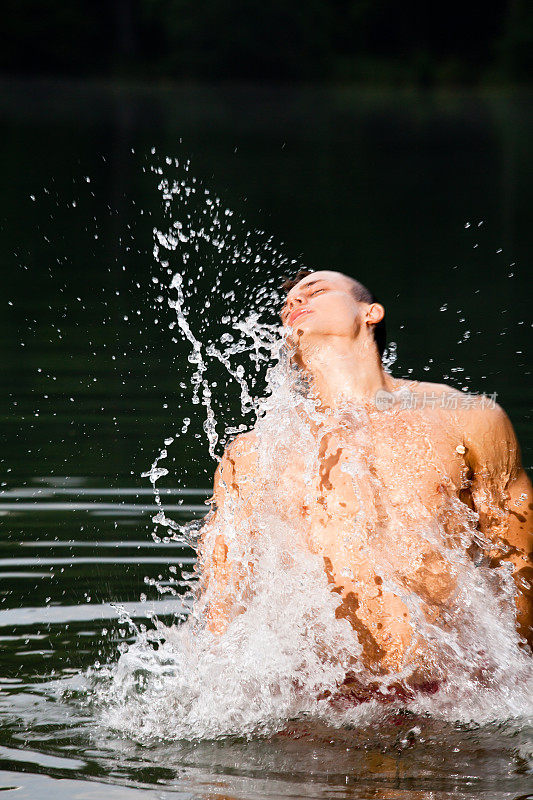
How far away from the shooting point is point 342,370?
444 cm

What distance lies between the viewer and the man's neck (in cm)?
442

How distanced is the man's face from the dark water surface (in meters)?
1.25

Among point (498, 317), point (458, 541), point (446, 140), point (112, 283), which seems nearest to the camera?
point (458, 541)

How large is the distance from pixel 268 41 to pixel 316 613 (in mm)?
48696

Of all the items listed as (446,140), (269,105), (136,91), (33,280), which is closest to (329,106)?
(269,105)

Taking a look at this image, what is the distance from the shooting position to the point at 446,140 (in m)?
32.7

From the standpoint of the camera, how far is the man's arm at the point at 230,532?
459 centimetres

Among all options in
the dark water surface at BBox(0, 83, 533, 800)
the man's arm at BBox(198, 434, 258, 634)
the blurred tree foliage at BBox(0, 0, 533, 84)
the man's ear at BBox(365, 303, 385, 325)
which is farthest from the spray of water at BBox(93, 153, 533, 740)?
the blurred tree foliage at BBox(0, 0, 533, 84)

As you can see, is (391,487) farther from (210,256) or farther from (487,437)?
(210,256)

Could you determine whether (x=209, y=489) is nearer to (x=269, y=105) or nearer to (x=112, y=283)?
(x=112, y=283)

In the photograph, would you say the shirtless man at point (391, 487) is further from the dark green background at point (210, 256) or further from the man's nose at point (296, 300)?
the dark green background at point (210, 256)

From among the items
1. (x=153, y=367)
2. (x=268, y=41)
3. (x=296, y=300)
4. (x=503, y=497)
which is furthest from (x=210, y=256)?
(x=268, y=41)

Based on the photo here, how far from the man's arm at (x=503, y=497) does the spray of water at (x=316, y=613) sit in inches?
1.7

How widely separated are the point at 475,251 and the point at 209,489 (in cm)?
1156
